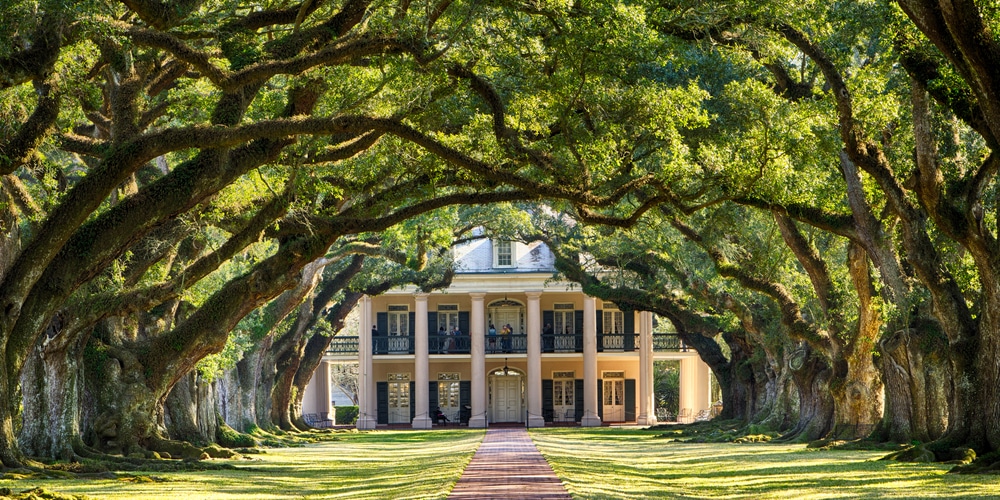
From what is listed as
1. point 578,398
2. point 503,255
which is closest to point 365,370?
point 503,255

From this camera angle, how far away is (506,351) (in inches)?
2037

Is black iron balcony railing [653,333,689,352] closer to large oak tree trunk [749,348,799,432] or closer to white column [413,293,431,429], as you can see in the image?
white column [413,293,431,429]

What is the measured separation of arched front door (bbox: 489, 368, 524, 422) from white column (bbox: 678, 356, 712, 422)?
7438 millimetres

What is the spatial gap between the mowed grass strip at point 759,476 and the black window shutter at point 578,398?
2735 centimetres

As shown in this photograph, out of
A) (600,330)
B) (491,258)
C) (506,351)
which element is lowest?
(506,351)

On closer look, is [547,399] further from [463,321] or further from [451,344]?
[463,321]

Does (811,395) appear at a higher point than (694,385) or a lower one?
higher

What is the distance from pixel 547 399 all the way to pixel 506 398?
191 centimetres

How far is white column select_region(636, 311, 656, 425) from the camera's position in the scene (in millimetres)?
49125

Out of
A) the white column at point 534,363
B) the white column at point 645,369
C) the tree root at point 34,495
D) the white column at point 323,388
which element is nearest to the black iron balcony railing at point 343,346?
the white column at point 323,388

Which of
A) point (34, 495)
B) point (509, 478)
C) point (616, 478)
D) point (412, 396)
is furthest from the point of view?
point (412, 396)

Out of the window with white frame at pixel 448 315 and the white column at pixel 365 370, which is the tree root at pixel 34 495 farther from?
the window with white frame at pixel 448 315

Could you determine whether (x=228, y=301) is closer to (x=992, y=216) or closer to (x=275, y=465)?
(x=275, y=465)

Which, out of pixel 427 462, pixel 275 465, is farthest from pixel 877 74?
pixel 275 465
